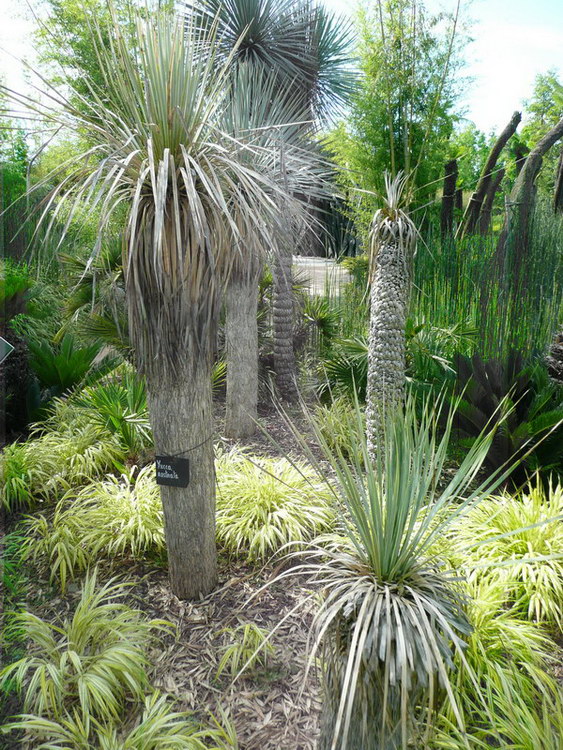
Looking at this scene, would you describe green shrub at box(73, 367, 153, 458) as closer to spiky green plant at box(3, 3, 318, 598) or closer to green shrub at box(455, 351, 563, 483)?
spiky green plant at box(3, 3, 318, 598)

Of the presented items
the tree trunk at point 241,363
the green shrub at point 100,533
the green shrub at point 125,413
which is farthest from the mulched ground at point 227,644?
the tree trunk at point 241,363

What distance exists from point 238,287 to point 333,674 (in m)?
3.75

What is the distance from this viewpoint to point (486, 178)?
27.4 ft

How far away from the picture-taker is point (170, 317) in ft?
7.46

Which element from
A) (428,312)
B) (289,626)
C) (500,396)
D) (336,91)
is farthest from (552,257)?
(289,626)

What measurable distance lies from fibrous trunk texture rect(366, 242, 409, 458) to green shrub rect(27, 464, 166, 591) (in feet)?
5.28

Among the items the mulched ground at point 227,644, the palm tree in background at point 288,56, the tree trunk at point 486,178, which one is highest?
the palm tree in background at point 288,56

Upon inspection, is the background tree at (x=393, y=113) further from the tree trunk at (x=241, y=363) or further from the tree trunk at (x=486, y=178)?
the tree trunk at (x=241, y=363)

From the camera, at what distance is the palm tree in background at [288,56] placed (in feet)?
19.1

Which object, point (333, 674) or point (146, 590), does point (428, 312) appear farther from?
point (333, 674)

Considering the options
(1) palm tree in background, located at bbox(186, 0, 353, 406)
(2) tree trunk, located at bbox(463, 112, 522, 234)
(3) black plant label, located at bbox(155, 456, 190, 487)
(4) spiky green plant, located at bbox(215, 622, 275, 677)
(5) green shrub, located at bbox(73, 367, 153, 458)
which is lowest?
(4) spiky green plant, located at bbox(215, 622, 275, 677)

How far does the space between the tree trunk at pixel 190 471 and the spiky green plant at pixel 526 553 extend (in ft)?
4.12

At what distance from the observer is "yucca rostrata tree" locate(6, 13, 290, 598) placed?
2.03 meters

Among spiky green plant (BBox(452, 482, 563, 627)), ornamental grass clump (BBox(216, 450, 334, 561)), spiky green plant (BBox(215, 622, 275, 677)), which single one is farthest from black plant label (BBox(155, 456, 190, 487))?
spiky green plant (BBox(452, 482, 563, 627))
